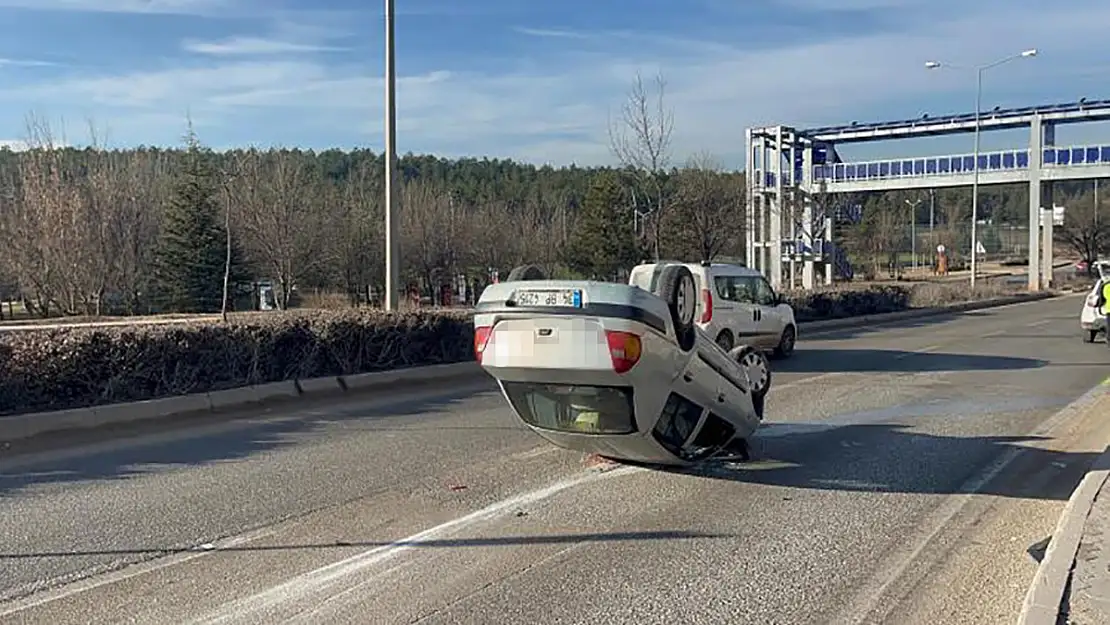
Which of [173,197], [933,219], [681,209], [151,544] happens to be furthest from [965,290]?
[933,219]

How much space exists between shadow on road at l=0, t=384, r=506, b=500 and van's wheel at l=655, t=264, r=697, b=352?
11.5ft

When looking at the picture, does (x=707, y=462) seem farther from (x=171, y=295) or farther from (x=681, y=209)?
(x=171, y=295)

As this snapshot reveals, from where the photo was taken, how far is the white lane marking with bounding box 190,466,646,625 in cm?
513

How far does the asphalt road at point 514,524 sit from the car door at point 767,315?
271 inches

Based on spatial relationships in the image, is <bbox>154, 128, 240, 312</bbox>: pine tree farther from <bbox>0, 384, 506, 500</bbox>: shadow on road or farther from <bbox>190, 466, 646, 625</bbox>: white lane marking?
<bbox>190, 466, 646, 625</bbox>: white lane marking

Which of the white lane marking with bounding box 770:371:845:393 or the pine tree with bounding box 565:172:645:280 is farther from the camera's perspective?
the pine tree with bounding box 565:172:645:280

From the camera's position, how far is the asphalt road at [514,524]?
5.32m

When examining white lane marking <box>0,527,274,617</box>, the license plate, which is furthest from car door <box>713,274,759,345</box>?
white lane marking <box>0,527,274,617</box>

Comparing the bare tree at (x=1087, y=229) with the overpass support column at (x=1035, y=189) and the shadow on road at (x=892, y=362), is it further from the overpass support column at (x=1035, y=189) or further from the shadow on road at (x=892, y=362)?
the shadow on road at (x=892, y=362)

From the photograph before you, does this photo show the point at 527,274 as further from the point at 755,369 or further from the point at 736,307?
the point at 736,307

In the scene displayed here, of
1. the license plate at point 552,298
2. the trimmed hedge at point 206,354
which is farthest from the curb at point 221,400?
the license plate at point 552,298

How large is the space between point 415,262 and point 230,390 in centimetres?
4514

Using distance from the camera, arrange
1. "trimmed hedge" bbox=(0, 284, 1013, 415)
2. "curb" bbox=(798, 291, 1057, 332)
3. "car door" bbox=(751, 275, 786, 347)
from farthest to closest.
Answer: "curb" bbox=(798, 291, 1057, 332)
"car door" bbox=(751, 275, 786, 347)
"trimmed hedge" bbox=(0, 284, 1013, 415)

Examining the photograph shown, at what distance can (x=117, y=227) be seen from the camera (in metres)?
44.8
